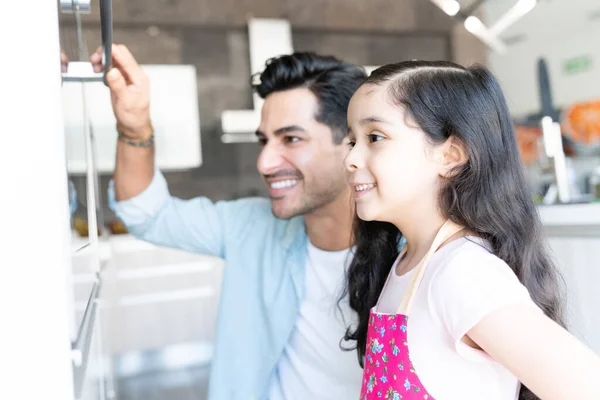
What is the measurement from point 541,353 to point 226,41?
4.26 meters

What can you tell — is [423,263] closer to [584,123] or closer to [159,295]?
[159,295]

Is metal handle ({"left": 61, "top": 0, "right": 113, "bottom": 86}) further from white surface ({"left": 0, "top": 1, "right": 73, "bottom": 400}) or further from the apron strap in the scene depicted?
the apron strap

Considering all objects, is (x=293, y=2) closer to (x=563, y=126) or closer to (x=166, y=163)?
(x=166, y=163)

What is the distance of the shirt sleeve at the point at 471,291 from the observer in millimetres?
683

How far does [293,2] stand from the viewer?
4785mm

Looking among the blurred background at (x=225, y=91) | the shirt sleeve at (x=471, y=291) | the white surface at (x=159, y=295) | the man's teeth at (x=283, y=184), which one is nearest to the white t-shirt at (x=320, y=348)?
the man's teeth at (x=283, y=184)

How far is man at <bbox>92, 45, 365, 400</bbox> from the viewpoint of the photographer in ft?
4.47

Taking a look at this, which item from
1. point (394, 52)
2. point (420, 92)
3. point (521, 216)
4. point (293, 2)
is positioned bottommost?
point (521, 216)

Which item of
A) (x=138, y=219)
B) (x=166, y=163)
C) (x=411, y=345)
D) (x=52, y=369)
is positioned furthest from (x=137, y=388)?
(x=52, y=369)

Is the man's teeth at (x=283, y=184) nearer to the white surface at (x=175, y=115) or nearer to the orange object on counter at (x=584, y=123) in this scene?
the white surface at (x=175, y=115)

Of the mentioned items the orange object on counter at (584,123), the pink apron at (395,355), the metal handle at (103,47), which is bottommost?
the pink apron at (395,355)

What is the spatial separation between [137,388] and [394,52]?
3.31m

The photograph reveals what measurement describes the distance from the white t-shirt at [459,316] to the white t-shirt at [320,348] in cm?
50

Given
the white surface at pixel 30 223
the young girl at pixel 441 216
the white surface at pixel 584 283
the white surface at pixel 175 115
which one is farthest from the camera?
the white surface at pixel 175 115
